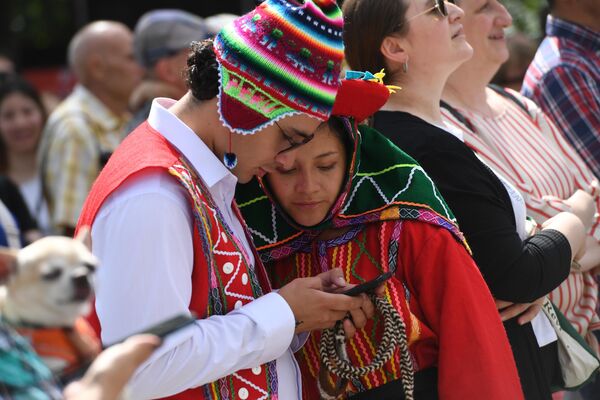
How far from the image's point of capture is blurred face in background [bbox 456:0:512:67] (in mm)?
3475

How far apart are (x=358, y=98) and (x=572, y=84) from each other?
1604 millimetres

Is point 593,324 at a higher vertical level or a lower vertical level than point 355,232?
lower

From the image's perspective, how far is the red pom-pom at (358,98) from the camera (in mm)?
2482

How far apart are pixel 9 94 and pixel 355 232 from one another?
444 centimetres

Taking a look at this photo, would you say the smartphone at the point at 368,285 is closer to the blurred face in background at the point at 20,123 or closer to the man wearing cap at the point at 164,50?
the man wearing cap at the point at 164,50

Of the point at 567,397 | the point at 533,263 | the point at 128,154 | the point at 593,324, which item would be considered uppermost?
the point at 128,154

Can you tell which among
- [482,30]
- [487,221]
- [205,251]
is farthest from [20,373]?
[482,30]

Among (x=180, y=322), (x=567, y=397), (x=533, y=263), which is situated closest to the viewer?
(x=180, y=322)

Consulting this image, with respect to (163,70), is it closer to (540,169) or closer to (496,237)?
(540,169)

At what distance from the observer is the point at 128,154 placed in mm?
2195

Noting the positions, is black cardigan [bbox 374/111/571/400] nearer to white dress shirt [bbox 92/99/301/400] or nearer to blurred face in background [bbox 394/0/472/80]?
blurred face in background [bbox 394/0/472/80]

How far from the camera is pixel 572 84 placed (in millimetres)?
3805

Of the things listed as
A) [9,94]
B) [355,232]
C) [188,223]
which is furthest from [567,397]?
[9,94]

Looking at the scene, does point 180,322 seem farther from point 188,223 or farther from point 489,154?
point 489,154
